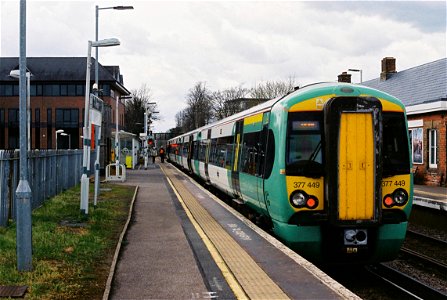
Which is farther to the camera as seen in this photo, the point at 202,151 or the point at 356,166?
the point at 202,151

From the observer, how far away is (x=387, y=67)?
35406mm

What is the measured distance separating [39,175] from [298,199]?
405 inches

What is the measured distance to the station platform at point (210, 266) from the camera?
679 centimetres

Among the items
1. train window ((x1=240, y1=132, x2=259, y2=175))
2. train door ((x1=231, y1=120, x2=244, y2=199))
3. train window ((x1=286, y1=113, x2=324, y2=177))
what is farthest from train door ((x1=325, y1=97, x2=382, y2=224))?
train door ((x1=231, y1=120, x2=244, y2=199))

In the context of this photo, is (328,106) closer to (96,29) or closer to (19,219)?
(19,219)

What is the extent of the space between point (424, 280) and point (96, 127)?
1042cm

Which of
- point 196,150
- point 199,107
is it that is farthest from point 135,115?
point 196,150

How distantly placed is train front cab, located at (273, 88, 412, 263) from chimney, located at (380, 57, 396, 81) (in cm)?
2758

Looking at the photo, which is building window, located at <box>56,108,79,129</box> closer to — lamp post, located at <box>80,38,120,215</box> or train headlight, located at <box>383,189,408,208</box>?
lamp post, located at <box>80,38,120,215</box>

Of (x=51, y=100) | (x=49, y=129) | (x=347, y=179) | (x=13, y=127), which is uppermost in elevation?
(x=51, y=100)

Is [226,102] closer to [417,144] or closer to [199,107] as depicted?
[199,107]

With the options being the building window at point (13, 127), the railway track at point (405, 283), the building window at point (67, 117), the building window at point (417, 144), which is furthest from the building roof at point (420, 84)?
the building window at point (13, 127)

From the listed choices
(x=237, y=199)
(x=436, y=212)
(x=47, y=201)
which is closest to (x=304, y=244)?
(x=237, y=199)

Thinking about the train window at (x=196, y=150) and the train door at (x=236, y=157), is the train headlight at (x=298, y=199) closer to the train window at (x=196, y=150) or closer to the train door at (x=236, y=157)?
the train door at (x=236, y=157)
